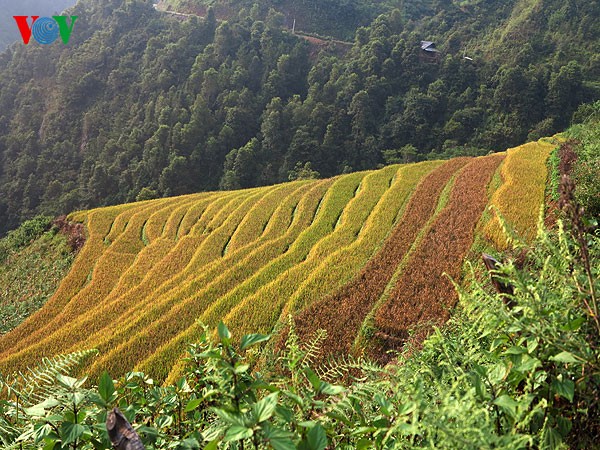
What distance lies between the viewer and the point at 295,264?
894cm

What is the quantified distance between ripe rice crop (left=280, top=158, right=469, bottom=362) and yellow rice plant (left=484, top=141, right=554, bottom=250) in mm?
1648

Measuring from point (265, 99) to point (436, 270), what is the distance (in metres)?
32.0

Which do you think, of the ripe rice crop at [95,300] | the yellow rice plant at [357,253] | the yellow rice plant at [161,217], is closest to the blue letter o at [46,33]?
the yellow rice plant at [161,217]

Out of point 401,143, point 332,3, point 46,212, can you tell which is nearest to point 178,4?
point 332,3

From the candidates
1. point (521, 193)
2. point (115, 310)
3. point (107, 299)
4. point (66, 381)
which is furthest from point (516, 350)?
point (107, 299)

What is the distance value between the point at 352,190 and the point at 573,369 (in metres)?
11.8

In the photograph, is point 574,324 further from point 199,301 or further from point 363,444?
point 199,301

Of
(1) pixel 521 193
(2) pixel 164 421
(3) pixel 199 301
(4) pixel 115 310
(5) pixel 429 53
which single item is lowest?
(4) pixel 115 310

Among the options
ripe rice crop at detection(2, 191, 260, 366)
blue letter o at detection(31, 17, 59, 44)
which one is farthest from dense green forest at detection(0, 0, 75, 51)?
ripe rice crop at detection(2, 191, 260, 366)

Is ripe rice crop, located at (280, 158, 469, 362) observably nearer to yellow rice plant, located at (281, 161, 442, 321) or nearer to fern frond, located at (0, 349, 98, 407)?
yellow rice plant, located at (281, 161, 442, 321)

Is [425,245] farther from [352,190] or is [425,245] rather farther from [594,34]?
[594,34]

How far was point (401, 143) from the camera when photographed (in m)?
31.5

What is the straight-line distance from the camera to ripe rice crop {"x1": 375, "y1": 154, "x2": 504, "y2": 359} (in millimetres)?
5977

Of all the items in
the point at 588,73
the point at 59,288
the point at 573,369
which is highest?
the point at 588,73
